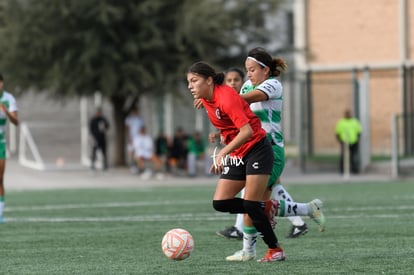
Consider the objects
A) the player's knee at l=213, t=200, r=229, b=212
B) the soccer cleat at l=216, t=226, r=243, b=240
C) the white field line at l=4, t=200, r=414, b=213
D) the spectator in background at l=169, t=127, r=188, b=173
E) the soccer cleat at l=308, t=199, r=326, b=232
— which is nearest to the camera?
the player's knee at l=213, t=200, r=229, b=212

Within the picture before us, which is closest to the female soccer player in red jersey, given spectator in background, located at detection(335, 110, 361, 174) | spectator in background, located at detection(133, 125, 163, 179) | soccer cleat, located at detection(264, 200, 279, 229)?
soccer cleat, located at detection(264, 200, 279, 229)

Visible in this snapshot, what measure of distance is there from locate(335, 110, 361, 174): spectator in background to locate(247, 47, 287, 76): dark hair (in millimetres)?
21655

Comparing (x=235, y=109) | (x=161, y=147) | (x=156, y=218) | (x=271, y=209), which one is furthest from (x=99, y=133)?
(x=235, y=109)

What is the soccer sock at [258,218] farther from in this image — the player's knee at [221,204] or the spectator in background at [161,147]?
the spectator in background at [161,147]

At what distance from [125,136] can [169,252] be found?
1002 inches

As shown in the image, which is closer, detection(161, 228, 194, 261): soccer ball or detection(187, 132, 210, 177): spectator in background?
detection(161, 228, 194, 261): soccer ball

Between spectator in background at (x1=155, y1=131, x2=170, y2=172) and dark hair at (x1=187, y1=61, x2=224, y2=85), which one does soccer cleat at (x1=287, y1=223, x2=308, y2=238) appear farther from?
spectator in background at (x1=155, y1=131, x2=170, y2=172)

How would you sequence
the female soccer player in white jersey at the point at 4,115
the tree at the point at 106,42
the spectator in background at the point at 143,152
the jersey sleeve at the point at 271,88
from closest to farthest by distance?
1. the jersey sleeve at the point at 271,88
2. the female soccer player in white jersey at the point at 4,115
3. the tree at the point at 106,42
4. the spectator in background at the point at 143,152

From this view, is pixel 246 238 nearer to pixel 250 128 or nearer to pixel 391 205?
pixel 250 128

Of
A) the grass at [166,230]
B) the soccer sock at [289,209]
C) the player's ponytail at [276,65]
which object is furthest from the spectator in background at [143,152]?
the player's ponytail at [276,65]

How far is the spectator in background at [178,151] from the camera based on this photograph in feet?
108

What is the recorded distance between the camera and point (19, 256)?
36.0ft

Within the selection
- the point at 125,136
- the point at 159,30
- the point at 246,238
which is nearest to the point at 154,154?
the point at 125,136

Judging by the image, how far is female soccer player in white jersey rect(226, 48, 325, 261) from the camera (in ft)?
34.2
